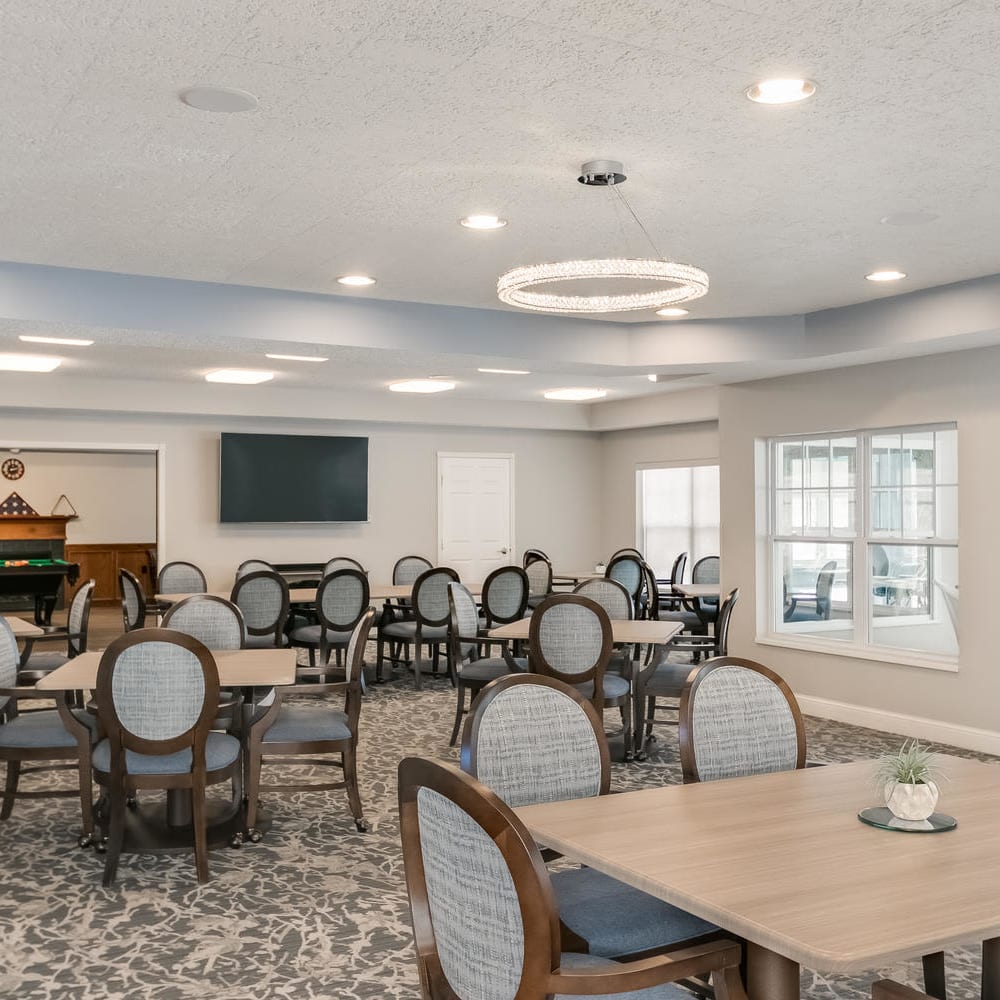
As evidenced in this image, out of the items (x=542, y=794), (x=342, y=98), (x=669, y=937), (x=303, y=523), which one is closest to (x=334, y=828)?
(x=542, y=794)

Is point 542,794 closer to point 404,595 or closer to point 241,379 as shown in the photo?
point 404,595

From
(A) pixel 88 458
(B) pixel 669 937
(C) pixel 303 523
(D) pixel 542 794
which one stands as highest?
(A) pixel 88 458

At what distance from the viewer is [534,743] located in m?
2.91

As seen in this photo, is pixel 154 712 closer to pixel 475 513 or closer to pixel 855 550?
pixel 855 550

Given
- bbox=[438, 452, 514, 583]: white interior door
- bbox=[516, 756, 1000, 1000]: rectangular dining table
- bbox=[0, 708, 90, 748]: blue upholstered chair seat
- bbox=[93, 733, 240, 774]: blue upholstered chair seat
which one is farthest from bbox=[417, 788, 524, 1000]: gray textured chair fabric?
bbox=[438, 452, 514, 583]: white interior door

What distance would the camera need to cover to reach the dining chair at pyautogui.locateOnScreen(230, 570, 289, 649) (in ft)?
26.6

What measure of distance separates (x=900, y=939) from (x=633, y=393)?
32.0 ft

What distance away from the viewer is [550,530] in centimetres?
1320

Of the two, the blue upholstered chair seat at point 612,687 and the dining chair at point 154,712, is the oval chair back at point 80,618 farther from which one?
the blue upholstered chair seat at point 612,687

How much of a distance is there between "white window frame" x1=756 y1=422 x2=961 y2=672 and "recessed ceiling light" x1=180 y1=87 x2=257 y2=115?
5.03m

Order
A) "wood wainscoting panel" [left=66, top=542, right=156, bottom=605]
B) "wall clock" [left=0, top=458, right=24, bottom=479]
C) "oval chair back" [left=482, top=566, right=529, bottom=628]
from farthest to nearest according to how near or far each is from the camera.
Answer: "wood wainscoting panel" [left=66, top=542, right=156, bottom=605], "wall clock" [left=0, top=458, right=24, bottom=479], "oval chair back" [left=482, top=566, right=529, bottom=628]

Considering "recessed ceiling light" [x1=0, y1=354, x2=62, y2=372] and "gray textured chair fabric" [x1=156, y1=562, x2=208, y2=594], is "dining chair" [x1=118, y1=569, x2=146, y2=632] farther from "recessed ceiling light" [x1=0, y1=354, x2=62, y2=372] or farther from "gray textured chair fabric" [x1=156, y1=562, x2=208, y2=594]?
"recessed ceiling light" [x1=0, y1=354, x2=62, y2=372]

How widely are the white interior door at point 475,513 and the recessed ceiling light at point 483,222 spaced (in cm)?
777

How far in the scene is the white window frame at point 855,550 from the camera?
7.09 m
